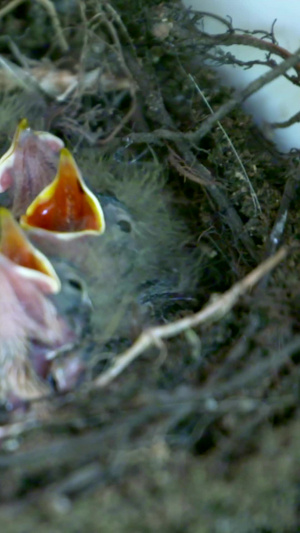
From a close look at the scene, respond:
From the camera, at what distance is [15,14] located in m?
1.06

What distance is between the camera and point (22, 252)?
789 millimetres

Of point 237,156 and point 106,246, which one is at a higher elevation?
point 237,156

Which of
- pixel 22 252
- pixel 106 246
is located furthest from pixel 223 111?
pixel 22 252

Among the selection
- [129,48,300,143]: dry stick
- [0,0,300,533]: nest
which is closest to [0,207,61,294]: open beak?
[0,0,300,533]: nest

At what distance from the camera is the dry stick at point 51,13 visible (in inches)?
39.0

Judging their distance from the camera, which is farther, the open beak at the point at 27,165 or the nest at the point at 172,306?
the open beak at the point at 27,165

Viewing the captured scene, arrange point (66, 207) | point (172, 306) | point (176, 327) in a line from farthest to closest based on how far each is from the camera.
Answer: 1. point (172, 306)
2. point (66, 207)
3. point (176, 327)

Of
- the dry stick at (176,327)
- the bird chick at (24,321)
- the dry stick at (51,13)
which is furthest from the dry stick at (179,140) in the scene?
the bird chick at (24,321)

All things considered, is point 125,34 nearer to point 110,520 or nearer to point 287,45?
point 287,45

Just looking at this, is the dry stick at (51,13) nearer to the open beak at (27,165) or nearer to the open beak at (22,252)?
the open beak at (27,165)

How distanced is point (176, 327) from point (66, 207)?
325 millimetres

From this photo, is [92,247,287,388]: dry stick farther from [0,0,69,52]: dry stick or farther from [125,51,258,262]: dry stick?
[0,0,69,52]: dry stick

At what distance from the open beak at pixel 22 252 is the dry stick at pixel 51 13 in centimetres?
41

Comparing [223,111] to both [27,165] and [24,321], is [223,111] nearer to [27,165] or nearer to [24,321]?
[27,165]
